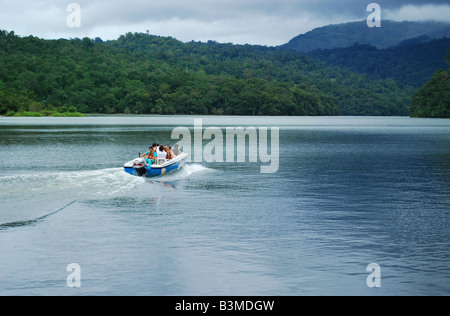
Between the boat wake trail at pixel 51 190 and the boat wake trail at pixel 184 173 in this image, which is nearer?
the boat wake trail at pixel 51 190

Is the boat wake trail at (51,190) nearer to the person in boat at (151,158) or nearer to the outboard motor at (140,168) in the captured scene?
the outboard motor at (140,168)

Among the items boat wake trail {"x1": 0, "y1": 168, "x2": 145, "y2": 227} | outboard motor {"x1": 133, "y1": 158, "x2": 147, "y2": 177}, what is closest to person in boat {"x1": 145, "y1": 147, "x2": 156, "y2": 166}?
outboard motor {"x1": 133, "y1": 158, "x2": 147, "y2": 177}

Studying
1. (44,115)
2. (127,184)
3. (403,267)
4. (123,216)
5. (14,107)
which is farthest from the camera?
(44,115)

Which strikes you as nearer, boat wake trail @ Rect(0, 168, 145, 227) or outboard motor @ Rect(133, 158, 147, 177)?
boat wake trail @ Rect(0, 168, 145, 227)

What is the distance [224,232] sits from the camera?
1847cm

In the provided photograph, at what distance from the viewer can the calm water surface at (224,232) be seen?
1351 cm

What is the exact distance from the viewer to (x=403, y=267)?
14680 mm

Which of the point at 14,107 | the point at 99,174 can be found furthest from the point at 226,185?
the point at 14,107

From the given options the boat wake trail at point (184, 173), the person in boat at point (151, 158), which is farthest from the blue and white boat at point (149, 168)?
the boat wake trail at point (184, 173)

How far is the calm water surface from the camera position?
13.5m

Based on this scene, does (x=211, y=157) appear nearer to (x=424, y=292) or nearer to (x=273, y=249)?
(x=273, y=249)

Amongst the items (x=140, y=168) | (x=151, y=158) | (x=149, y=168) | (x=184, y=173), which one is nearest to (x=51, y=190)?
(x=140, y=168)

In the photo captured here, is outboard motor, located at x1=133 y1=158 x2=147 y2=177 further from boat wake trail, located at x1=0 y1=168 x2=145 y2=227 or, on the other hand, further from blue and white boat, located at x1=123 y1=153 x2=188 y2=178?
boat wake trail, located at x1=0 y1=168 x2=145 y2=227

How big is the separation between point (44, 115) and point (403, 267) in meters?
179
